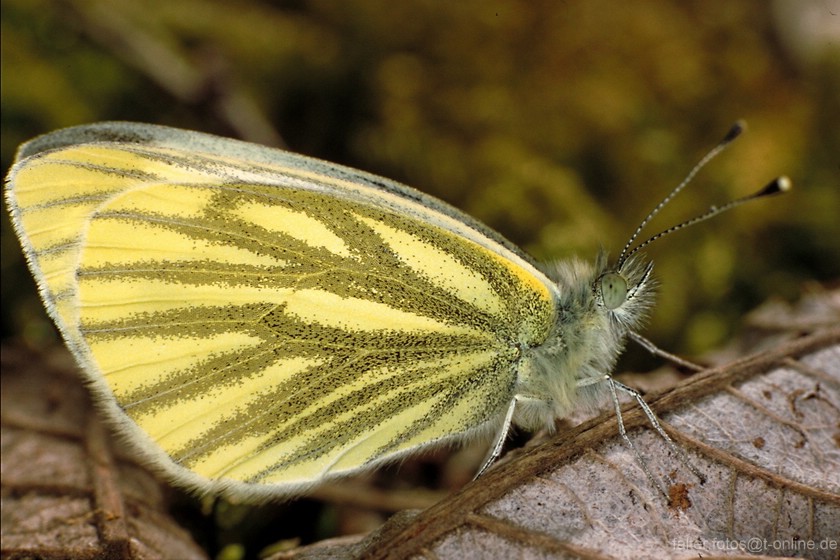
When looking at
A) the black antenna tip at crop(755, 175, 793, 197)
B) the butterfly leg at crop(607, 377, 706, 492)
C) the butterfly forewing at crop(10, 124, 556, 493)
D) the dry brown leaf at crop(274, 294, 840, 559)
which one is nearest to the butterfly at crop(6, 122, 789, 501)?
the butterfly forewing at crop(10, 124, 556, 493)

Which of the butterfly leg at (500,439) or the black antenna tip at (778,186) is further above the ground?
the black antenna tip at (778,186)

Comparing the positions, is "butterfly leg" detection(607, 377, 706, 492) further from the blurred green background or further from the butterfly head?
the blurred green background

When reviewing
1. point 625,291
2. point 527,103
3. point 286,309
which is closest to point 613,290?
point 625,291

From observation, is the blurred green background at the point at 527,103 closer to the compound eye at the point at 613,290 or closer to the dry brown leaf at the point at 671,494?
the compound eye at the point at 613,290

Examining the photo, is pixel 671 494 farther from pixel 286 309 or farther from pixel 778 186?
pixel 286 309

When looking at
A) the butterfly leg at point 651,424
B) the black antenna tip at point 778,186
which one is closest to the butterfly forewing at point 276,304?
the butterfly leg at point 651,424

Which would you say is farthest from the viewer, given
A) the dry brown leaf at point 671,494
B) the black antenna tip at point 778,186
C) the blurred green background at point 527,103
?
the blurred green background at point 527,103

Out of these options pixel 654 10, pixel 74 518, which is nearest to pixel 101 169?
pixel 74 518

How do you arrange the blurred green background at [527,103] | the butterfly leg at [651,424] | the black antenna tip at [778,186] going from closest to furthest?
the butterfly leg at [651,424] → the black antenna tip at [778,186] → the blurred green background at [527,103]

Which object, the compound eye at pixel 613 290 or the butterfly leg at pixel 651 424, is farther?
the compound eye at pixel 613 290
